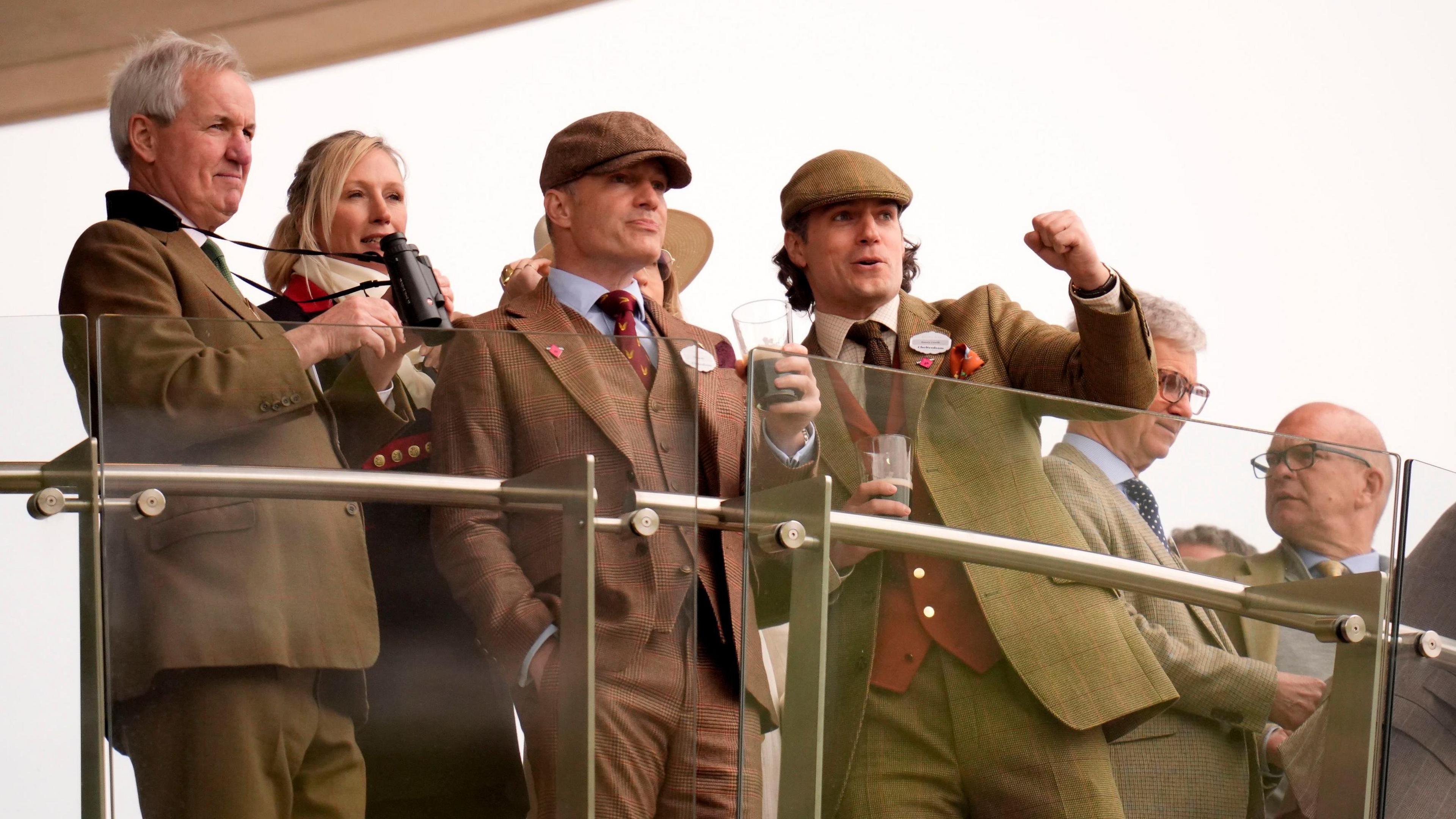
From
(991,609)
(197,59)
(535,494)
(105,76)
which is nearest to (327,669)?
(535,494)

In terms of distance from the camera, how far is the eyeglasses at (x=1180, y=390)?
11.8ft

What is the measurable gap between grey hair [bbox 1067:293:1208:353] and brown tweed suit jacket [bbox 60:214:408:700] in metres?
1.78

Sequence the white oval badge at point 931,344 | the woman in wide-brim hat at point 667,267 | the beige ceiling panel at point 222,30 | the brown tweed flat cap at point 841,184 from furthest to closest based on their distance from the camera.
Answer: the beige ceiling panel at point 222,30, the woman in wide-brim hat at point 667,267, the brown tweed flat cap at point 841,184, the white oval badge at point 931,344

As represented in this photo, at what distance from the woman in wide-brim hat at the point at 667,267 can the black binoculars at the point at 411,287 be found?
0.25 m

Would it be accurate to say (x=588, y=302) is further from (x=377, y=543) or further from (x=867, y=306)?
(x=377, y=543)

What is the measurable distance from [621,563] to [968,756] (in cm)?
53

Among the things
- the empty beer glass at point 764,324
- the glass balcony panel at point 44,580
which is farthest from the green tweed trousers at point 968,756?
the glass balcony panel at point 44,580

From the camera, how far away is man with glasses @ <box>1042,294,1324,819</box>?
251cm

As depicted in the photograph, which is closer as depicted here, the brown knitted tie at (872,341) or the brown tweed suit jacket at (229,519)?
the brown tweed suit jacket at (229,519)

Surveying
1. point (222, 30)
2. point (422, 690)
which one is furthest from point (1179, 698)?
point (222, 30)

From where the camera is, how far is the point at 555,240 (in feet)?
10.1

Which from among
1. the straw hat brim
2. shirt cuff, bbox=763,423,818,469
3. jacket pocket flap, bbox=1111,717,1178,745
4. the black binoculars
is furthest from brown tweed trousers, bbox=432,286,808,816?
the straw hat brim

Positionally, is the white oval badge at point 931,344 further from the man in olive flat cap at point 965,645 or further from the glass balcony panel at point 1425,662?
the glass balcony panel at point 1425,662

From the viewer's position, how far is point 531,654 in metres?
2.31
